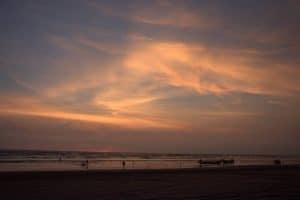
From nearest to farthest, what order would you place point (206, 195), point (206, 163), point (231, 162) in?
point (206, 195)
point (206, 163)
point (231, 162)

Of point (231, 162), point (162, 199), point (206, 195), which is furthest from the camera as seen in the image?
point (231, 162)

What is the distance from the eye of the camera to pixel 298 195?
55.6ft

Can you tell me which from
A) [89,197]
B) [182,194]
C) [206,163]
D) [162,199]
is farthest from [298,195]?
[206,163]

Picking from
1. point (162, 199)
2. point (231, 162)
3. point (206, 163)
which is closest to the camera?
point (162, 199)

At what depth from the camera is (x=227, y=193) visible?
17703mm

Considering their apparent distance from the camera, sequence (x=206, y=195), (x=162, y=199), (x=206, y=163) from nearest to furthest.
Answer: (x=162, y=199), (x=206, y=195), (x=206, y=163)

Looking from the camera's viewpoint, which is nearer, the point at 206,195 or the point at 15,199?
the point at 15,199

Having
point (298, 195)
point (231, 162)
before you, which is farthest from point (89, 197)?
point (231, 162)

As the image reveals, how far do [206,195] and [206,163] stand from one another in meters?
46.1

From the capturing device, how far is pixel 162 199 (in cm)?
1557

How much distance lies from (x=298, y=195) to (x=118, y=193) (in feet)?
31.3

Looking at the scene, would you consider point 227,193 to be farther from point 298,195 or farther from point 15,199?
point 15,199

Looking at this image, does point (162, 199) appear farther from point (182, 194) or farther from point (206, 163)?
point (206, 163)

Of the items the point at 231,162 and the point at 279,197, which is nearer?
the point at 279,197
